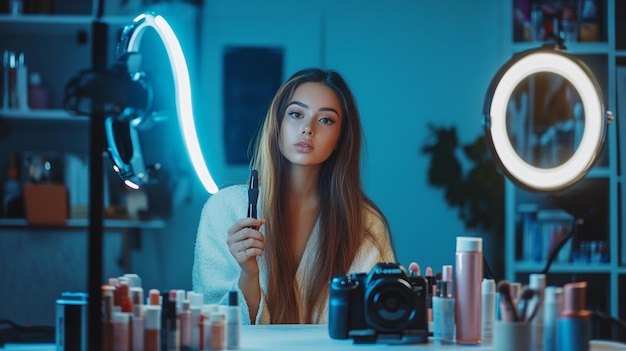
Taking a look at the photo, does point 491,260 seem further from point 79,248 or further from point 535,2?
point 79,248

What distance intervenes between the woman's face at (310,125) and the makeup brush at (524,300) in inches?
37.3

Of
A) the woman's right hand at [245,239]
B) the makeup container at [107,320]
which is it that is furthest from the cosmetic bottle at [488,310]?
the makeup container at [107,320]

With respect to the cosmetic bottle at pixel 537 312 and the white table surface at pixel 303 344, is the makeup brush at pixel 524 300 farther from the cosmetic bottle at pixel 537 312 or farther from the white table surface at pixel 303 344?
the white table surface at pixel 303 344

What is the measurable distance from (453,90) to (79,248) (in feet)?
6.77

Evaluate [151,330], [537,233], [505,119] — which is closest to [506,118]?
[505,119]

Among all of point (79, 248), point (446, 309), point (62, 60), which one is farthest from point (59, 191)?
point (446, 309)

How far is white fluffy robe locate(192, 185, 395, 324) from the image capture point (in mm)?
2305

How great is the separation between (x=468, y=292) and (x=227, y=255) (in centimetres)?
84

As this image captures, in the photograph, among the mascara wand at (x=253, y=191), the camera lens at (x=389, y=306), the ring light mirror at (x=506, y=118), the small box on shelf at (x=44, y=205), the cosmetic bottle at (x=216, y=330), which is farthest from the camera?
the small box on shelf at (x=44, y=205)

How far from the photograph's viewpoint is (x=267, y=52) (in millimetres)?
4504

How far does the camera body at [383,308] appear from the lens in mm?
1690

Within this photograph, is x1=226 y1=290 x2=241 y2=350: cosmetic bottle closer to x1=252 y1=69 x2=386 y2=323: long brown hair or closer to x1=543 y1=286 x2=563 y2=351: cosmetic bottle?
x1=543 y1=286 x2=563 y2=351: cosmetic bottle

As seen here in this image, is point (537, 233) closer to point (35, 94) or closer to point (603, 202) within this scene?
point (603, 202)

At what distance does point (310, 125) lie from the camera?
237 cm
